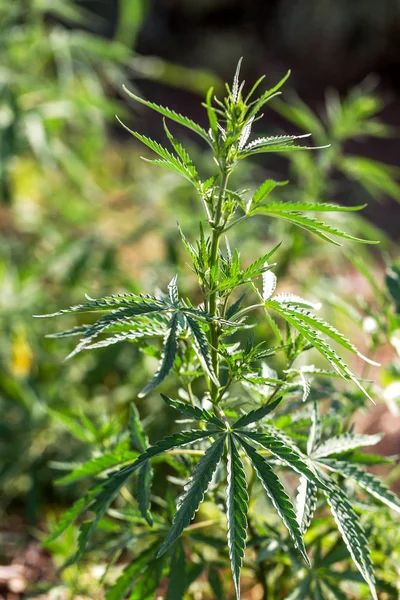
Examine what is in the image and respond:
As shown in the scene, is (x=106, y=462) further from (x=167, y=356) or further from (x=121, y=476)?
(x=167, y=356)

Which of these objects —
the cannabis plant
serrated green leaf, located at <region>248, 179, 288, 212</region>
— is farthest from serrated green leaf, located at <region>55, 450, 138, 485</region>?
serrated green leaf, located at <region>248, 179, 288, 212</region>

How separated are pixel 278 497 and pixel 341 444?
0.66 feet

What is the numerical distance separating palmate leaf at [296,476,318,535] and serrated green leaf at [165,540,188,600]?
244 mm

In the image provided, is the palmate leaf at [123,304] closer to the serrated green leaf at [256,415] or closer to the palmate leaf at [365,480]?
the serrated green leaf at [256,415]

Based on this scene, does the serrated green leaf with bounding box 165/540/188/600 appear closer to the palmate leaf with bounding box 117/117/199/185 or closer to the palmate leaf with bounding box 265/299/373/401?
the palmate leaf with bounding box 265/299/373/401

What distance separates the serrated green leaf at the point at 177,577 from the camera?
0.92 metres

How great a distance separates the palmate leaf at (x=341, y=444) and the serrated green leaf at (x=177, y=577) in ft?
0.82

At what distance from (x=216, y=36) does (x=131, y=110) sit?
1.16 meters

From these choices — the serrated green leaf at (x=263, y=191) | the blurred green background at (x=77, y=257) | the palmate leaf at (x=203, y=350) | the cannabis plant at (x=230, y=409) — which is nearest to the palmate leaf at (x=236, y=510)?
the cannabis plant at (x=230, y=409)

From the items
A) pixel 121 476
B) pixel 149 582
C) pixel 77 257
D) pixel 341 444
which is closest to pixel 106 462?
pixel 121 476

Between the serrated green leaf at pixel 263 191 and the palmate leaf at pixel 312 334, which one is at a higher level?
the serrated green leaf at pixel 263 191

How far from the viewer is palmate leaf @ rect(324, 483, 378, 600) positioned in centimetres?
75

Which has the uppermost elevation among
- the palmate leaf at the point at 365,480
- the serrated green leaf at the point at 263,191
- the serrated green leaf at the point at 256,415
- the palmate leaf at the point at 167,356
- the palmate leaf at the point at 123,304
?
the serrated green leaf at the point at 263,191

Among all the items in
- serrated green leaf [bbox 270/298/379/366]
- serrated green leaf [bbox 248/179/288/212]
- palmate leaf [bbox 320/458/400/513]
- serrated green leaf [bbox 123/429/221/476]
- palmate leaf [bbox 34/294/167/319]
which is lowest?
palmate leaf [bbox 320/458/400/513]
